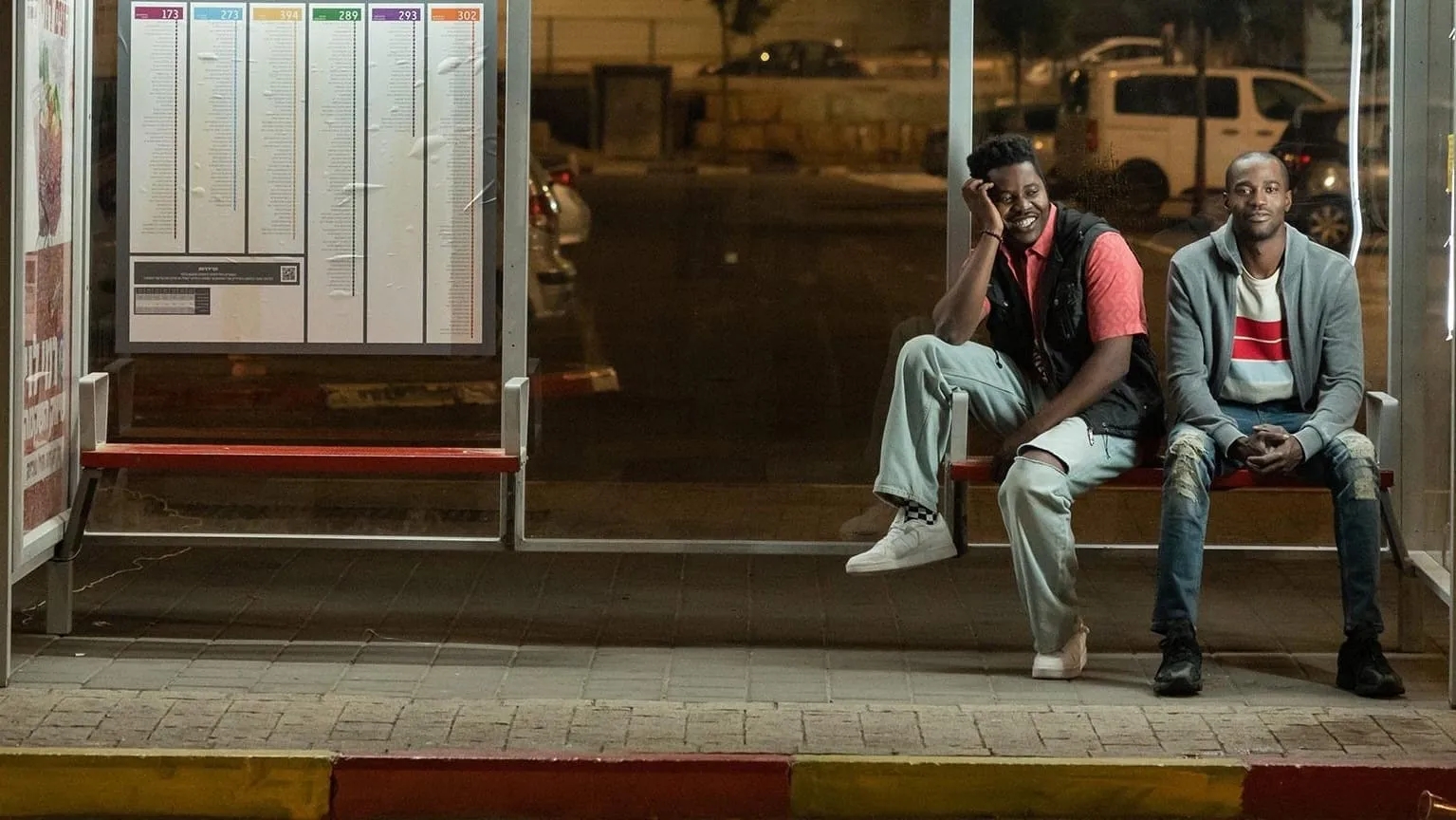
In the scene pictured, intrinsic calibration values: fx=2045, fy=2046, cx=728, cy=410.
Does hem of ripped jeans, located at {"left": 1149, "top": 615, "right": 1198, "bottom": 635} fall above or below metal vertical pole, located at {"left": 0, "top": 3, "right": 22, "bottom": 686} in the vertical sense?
below

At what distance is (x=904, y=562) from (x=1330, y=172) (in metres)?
1.80

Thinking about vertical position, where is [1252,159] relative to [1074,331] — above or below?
A: above

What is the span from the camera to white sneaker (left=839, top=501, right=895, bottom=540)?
20.8 feet

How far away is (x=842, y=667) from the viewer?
5.95 meters

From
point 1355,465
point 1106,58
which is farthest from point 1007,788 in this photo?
point 1106,58

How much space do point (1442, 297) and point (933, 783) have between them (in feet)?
7.84

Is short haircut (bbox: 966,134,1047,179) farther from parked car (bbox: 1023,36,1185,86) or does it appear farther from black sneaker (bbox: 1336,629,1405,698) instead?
black sneaker (bbox: 1336,629,1405,698)

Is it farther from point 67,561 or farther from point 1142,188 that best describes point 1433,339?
point 67,561

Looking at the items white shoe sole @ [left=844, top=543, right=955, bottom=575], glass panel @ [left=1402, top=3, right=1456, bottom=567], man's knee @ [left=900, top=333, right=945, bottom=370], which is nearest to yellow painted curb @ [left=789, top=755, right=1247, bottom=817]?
white shoe sole @ [left=844, top=543, right=955, bottom=575]

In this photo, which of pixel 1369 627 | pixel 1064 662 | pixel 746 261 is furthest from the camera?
pixel 746 261

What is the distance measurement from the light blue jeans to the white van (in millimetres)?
751

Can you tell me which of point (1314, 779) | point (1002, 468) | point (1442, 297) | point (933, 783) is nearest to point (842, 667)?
point (1002, 468)

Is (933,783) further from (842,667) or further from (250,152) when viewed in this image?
(250,152)

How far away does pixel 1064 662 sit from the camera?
5746 mm
